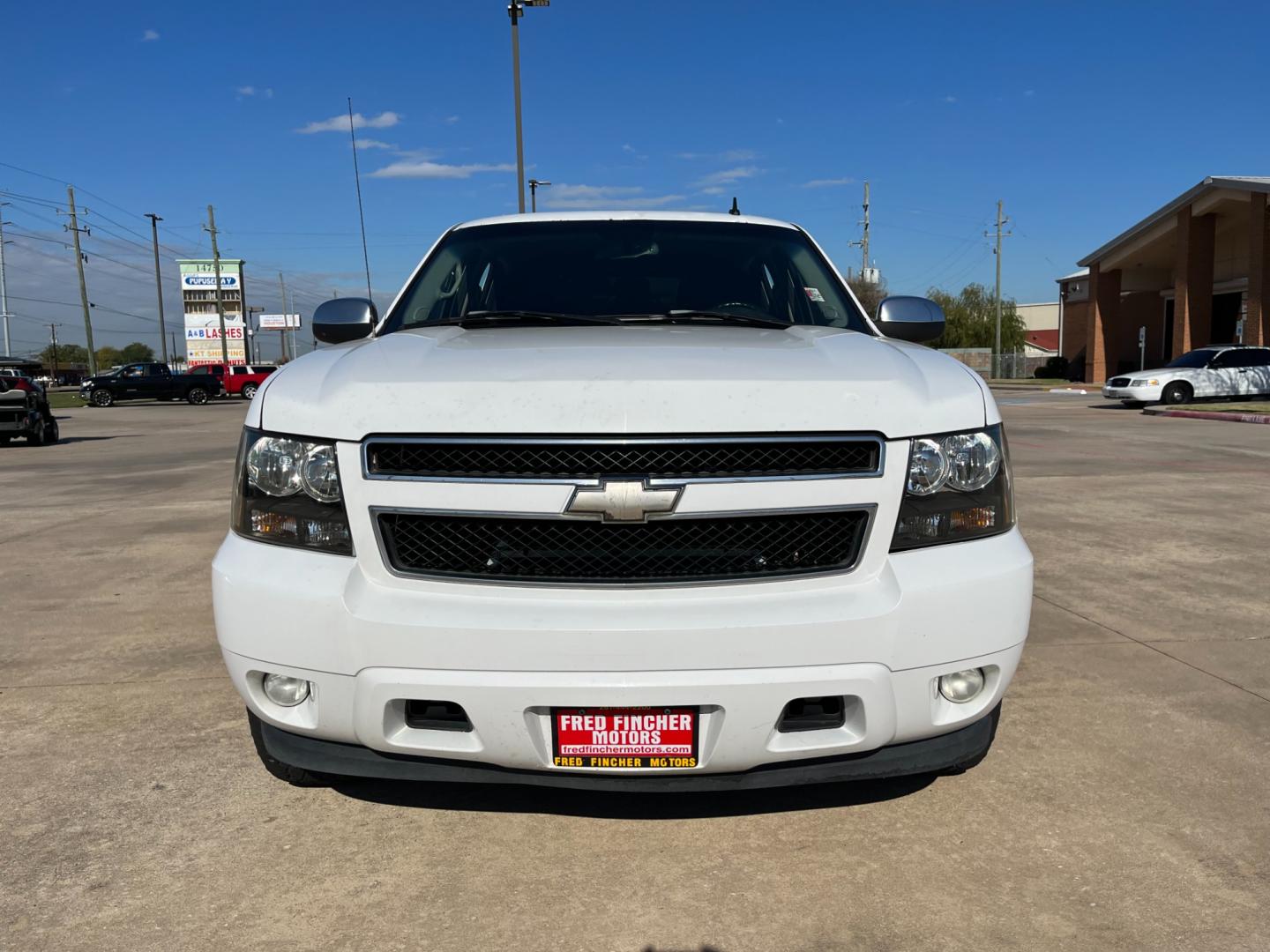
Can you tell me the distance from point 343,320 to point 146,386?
43.5 m

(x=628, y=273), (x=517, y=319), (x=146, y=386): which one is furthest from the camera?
(x=146, y=386)

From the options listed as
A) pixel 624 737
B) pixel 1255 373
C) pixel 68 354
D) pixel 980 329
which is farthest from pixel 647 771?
pixel 68 354

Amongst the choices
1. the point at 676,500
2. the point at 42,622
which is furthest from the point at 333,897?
the point at 42,622

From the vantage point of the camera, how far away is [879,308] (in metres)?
3.89

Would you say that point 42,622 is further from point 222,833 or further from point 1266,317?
point 1266,317

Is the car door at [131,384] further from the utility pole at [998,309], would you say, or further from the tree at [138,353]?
the tree at [138,353]

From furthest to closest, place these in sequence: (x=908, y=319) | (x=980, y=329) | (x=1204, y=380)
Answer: (x=980, y=329), (x=1204, y=380), (x=908, y=319)

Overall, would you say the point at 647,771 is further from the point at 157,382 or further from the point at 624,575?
the point at 157,382

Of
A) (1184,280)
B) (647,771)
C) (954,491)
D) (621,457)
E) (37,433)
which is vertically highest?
(1184,280)

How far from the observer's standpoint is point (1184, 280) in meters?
35.9

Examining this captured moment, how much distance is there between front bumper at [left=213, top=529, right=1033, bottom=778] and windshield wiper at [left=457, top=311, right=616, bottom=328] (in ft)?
4.26

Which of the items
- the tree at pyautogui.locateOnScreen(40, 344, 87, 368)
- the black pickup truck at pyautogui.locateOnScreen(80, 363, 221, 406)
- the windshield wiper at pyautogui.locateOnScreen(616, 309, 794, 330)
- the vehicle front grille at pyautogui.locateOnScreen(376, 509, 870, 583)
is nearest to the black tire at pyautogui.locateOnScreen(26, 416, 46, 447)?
the windshield wiper at pyautogui.locateOnScreen(616, 309, 794, 330)

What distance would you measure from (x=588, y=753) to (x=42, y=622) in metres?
4.10

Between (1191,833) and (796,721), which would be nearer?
(796,721)
